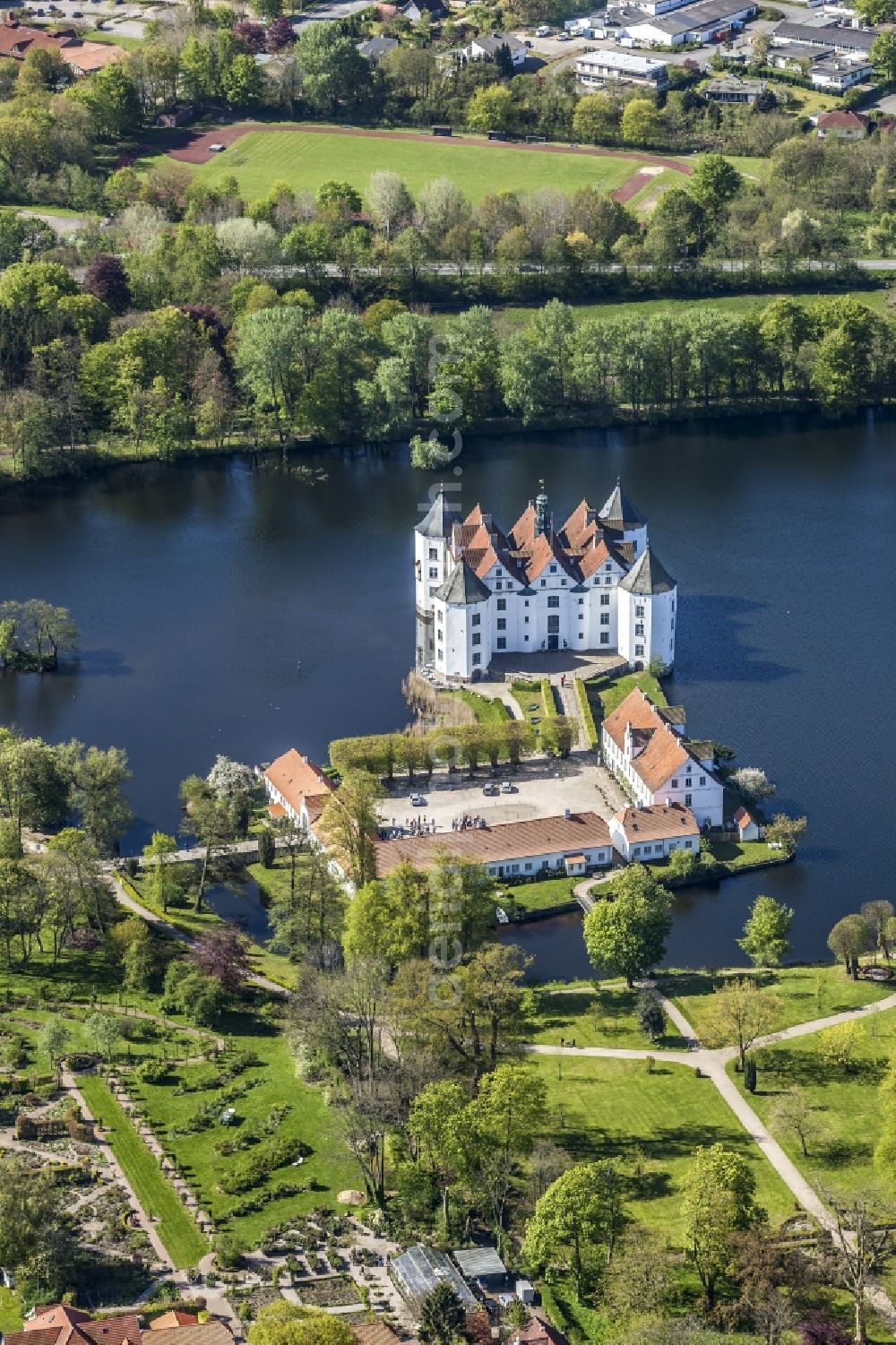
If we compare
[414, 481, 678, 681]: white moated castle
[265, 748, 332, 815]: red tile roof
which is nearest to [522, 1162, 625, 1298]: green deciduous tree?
[265, 748, 332, 815]: red tile roof

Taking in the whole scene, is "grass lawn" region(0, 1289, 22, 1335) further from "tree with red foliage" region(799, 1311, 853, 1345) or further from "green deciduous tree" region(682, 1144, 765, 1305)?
"tree with red foliage" region(799, 1311, 853, 1345)

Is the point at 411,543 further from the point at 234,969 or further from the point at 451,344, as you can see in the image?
the point at 234,969

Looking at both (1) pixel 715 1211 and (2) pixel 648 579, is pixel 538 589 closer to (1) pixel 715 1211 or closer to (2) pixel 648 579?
(2) pixel 648 579

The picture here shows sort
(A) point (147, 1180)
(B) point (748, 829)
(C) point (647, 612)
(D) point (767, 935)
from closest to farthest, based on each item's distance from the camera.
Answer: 1. (A) point (147, 1180)
2. (D) point (767, 935)
3. (B) point (748, 829)
4. (C) point (647, 612)

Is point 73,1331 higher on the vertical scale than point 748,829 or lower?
higher

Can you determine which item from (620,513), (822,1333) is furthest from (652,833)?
(822,1333)

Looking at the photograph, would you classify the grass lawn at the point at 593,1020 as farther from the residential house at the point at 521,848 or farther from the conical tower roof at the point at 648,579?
the conical tower roof at the point at 648,579
